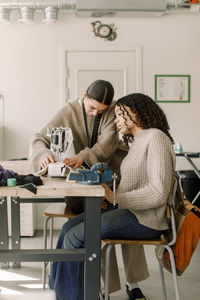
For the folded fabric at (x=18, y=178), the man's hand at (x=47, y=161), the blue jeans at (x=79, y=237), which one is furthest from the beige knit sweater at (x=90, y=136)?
the folded fabric at (x=18, y=178)

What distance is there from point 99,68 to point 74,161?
9.67 ft

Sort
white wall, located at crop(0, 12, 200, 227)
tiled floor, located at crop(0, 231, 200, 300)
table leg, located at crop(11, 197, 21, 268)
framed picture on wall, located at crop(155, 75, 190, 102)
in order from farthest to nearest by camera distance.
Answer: framed picture on wall, located at crop(155, 75, 190, 102), white wall, located at crop(0, 12, 200, 227), table leg, located at crop(11, 197, 21, 268), tiled floor, located at crop(0, 231, 200, 300)

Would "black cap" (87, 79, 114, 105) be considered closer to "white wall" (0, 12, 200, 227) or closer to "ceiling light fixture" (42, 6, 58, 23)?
"ceiling light fixture" (42, 6, 58, 23)

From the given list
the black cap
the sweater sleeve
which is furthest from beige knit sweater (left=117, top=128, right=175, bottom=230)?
the black cap

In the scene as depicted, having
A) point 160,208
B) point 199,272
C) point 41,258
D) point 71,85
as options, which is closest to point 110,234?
point 160,208

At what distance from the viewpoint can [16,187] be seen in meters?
1.79

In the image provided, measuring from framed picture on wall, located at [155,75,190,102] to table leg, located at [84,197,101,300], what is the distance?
357 cm

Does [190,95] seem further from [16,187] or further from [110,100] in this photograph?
[16,187]

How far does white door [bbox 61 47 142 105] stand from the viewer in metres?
5.14

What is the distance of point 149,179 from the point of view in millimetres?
2221

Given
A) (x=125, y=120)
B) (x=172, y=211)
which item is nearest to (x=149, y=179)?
(x=172, y=211)

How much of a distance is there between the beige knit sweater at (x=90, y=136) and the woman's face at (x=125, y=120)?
0.21m

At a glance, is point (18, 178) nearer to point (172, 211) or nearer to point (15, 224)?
point (172, 211)

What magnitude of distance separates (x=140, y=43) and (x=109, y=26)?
16.0 inches
